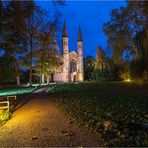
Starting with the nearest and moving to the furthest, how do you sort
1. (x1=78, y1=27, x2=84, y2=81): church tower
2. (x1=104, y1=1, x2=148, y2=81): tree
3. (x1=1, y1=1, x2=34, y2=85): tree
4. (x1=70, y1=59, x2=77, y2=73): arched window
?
(x1=1, y1=1, x2=34, y2=85): tree, (x1=104, y1=1, x2=148, y2=81): tree, (x1=78, y1=27, x2=84, y2=81): church tower, (x1=70, y1=59, x2=77, y2=73): arched window

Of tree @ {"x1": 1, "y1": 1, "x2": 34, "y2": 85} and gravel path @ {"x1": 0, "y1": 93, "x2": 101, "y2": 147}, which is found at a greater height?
tree @ {"x1": 1, "y1": 1, "x2": 34, "y2": 85}

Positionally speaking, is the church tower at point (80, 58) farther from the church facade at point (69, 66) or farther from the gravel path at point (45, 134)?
the gravel path at point (45, 134)

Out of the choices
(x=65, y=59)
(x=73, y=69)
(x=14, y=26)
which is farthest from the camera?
(x=73, y=69)

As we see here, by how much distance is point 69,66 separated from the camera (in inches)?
2338

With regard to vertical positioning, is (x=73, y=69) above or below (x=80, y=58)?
below

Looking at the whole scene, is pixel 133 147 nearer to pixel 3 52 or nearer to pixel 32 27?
pixel 3 52

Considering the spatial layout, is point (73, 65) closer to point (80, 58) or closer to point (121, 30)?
point (80, 58)

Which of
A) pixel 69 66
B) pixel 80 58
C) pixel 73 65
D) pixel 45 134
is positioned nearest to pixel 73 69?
pixel 73 65

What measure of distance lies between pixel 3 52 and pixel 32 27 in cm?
697

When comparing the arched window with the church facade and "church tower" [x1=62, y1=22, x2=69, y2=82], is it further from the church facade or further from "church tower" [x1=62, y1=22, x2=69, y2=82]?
"church tower" [x1=62, y1=22, x2=69, y2=82]

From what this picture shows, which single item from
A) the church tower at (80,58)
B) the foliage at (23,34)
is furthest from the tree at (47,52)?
the church tower at (80,58)

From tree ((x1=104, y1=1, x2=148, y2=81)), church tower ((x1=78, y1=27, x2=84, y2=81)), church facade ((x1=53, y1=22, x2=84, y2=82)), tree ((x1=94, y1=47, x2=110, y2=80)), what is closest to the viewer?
tree ((x1=104, y1=1, x2=148, y2=81))

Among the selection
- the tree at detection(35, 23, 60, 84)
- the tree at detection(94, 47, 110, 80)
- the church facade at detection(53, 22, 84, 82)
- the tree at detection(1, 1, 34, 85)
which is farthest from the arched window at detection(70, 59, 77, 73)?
the tree at detection(1, 1, 34, 85)

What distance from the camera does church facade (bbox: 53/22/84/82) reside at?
57125 mm
